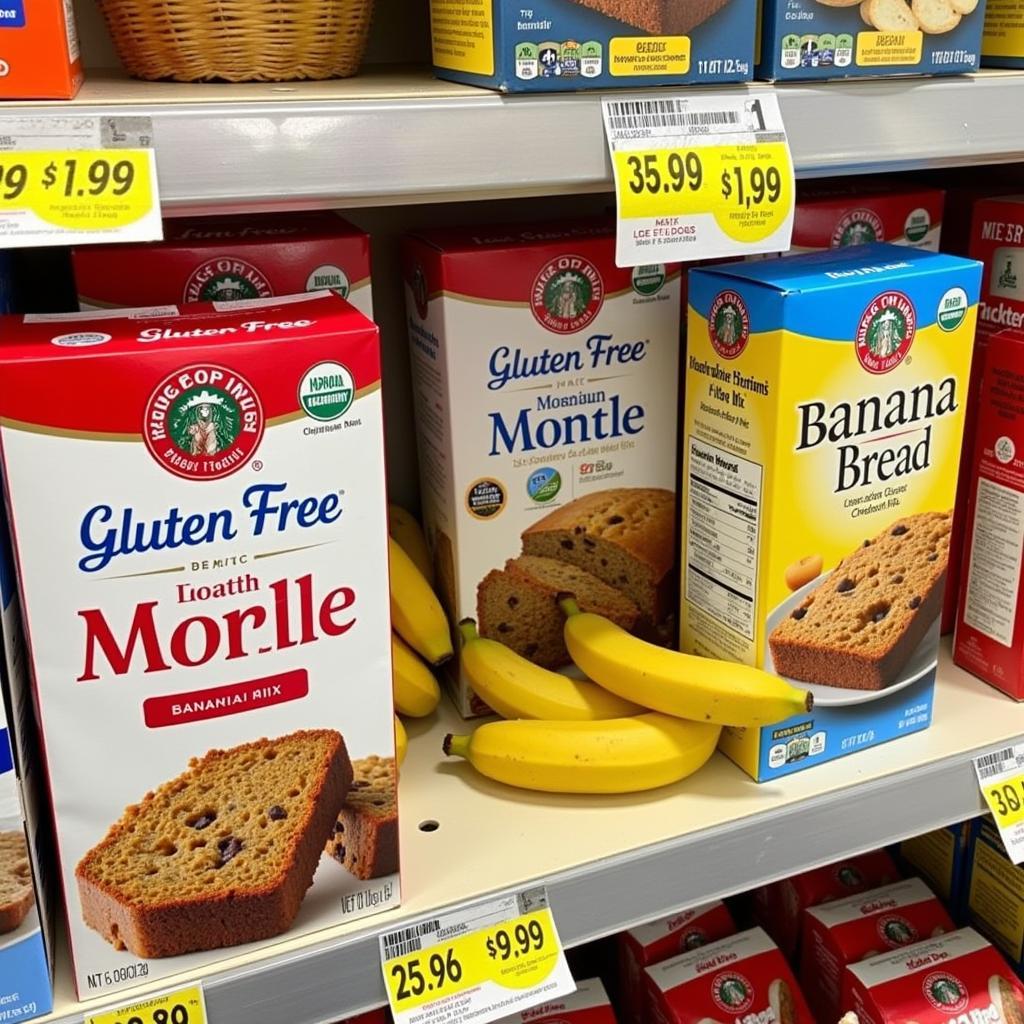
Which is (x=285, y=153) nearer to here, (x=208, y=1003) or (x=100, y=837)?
(x=100, y=837)

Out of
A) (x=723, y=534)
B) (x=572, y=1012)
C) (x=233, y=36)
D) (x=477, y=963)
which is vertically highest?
(x=233, y=36)

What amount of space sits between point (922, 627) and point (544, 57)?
1.99ft

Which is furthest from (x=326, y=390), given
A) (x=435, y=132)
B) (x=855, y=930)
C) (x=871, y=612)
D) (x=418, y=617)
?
(x=855, y=930)

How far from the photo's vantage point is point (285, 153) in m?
0.68

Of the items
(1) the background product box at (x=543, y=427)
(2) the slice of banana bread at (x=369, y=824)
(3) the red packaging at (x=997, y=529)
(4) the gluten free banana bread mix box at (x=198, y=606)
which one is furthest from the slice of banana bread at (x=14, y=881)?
(3) the red packaging at (x=997, y=529)

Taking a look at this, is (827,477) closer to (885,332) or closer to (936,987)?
(885,332)

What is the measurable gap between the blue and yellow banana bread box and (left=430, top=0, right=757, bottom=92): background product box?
178 mm

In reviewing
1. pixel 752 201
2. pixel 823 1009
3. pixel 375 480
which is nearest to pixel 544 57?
pixel 752 201

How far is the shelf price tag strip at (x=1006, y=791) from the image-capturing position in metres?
1.01

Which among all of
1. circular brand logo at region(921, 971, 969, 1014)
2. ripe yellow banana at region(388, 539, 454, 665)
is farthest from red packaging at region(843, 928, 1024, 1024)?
ripe yellow banana at region(388, 539, 454, 665)

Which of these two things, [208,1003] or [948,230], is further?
[948,230]

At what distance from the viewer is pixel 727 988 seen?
117 centimetres

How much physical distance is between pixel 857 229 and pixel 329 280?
0.51 meters

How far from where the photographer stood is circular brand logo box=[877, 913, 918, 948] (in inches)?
48.4
